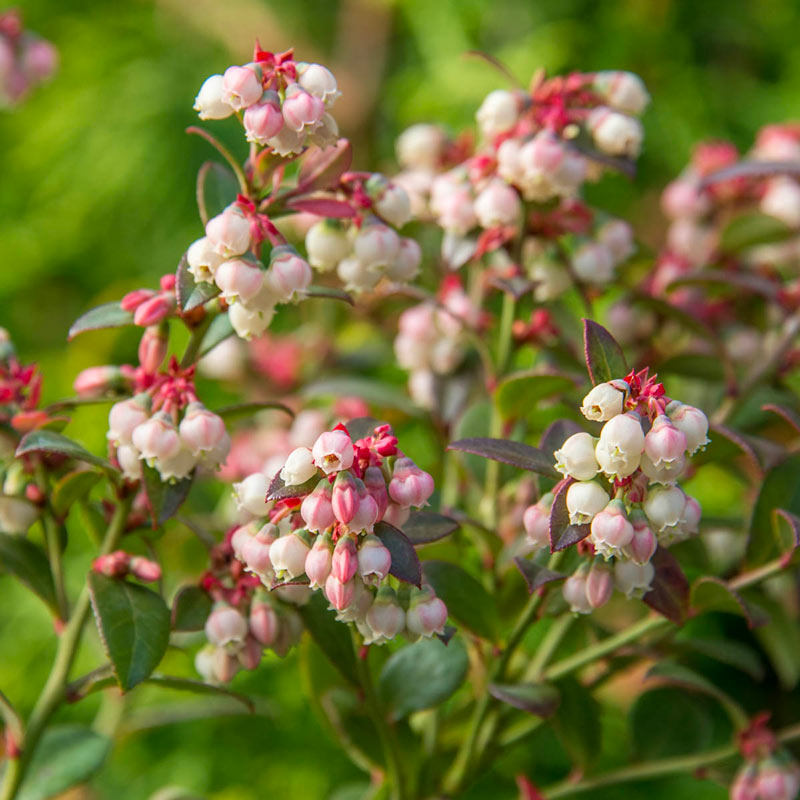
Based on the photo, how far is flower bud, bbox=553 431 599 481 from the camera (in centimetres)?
39

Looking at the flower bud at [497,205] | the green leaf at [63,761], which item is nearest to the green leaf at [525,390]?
the flower bud at [497,205]

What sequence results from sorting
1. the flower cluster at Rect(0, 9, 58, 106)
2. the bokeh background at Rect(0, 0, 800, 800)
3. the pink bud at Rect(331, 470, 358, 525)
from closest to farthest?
the pink bud at Rect(331, 470, 358, 525), the flower cluster at Rect(0, 9, 58, 106), the bokeh background at Rect(0, 0, 800, 800)

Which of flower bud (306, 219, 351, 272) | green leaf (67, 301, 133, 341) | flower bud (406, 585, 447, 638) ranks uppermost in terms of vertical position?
flower bud (306, 219, 351, 272)

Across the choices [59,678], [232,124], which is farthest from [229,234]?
[232,124]

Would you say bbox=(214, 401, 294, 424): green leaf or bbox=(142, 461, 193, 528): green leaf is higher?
bbox=(214, 401, 294, 424): green leaf

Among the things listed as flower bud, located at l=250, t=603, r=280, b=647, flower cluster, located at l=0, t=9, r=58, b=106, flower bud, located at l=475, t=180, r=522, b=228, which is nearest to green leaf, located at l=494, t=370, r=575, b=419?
flower bud, located at l=475, t=180, r=522, b=228

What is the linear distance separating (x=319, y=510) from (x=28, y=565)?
0.67ft

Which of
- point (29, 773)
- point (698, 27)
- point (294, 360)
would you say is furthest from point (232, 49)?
point (29, 773)

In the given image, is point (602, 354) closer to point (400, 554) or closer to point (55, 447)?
point (400, 554)

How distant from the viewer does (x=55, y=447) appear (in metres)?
0.44

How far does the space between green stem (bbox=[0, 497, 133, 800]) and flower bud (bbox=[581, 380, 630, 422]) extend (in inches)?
9.0

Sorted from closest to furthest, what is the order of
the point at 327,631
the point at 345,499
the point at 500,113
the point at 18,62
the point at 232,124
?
the point at 345,499 → the point at 327,631 → the point at 500,113 → the point at 18,62 → the point at 232,124

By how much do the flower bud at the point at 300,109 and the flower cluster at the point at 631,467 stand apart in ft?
0.52

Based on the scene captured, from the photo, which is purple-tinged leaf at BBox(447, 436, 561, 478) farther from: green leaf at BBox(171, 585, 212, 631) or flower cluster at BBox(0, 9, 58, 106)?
flower cluster at BBox(0, 9, 58, 106)
